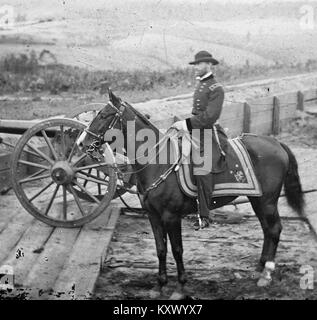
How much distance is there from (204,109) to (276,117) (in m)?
9.21

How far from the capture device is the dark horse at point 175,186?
5.78 metres

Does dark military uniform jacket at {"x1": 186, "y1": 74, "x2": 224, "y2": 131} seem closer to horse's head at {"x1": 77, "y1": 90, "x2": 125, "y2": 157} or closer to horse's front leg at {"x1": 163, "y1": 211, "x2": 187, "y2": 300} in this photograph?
horse's head at {"x1": 77, "y1": 90, "x2": 125, "y2": 157}

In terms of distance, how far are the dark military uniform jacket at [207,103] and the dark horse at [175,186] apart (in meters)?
0.43

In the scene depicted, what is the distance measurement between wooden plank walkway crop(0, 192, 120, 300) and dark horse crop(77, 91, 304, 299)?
90 centimetres

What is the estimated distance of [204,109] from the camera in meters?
5.98

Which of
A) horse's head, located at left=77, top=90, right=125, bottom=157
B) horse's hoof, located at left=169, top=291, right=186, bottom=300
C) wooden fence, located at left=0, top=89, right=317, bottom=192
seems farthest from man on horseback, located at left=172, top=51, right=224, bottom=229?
wooden fence, located at left=0, top=89, right=317, bottom=192

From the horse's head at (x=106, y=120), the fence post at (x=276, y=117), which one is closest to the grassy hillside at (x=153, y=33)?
the fence post at (x=276, y=117)

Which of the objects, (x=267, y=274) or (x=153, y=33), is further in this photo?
(x=153, y=33)

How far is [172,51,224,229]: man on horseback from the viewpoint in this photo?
19.1 ft

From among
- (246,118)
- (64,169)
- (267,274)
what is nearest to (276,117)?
(246,118)

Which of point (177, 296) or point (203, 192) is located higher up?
point (203, 192)

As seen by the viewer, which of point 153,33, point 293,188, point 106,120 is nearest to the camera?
point 106,120

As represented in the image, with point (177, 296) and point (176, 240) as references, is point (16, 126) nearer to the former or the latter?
point (176, 240)
